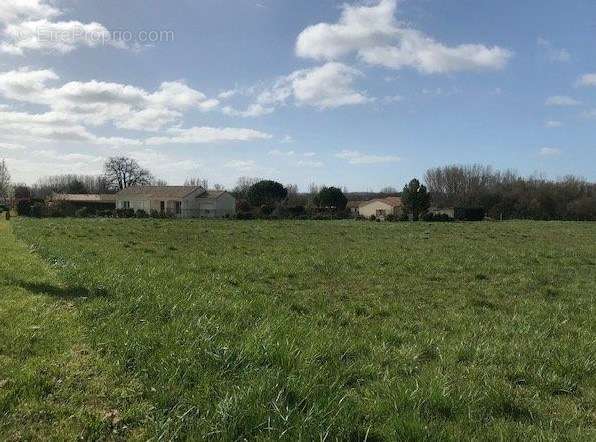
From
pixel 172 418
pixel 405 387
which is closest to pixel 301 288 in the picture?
pixel 405 387

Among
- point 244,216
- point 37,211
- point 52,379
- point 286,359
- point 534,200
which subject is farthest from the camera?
point 534,200

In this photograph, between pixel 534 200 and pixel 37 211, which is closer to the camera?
pixel 37 211

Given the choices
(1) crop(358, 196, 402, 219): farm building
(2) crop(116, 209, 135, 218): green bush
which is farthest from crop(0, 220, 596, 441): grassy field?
(1) crop(358, 196, 402, 219): farm building

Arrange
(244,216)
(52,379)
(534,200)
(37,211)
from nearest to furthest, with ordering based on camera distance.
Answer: (52,379)
(37,211)
(244,216)
(534,200)

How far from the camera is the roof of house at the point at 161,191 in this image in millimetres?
77438

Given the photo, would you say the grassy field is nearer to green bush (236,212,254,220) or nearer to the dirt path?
the dirt path

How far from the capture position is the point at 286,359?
15.7 feet

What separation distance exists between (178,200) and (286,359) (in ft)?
243

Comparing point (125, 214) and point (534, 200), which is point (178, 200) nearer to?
point (125, 214)

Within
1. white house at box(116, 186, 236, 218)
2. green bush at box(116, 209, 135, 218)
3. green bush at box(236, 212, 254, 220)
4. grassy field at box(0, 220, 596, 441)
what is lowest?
grassy field at box(0, 220, 596, 441)

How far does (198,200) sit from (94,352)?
7292 centimetres

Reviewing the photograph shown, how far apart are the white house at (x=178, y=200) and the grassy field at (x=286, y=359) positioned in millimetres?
64842

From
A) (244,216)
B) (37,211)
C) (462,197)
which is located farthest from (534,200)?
(37,211)

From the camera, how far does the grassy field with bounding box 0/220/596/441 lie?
367cm
